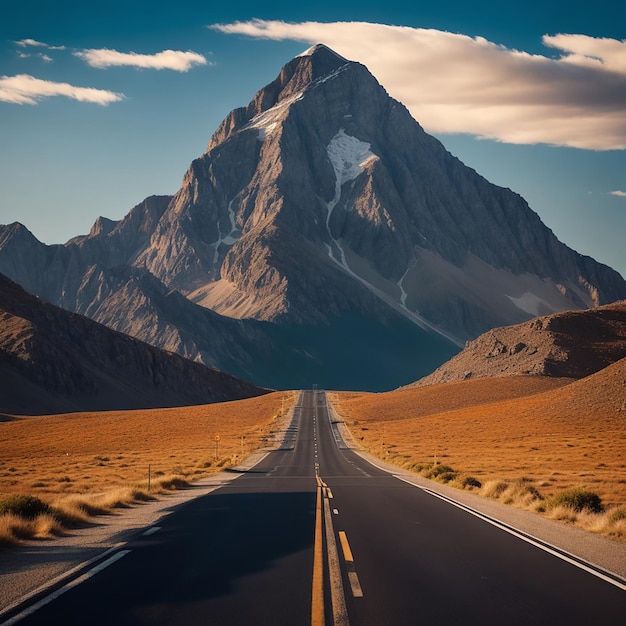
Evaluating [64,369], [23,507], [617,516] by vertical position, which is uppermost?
[64,369]

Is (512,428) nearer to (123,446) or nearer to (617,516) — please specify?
(123,446)

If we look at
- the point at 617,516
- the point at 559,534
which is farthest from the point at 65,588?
the point at 617,516

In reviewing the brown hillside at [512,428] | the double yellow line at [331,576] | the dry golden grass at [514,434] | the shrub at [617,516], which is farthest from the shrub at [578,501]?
the double yellow line at [331,576]

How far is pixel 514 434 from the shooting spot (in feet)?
272

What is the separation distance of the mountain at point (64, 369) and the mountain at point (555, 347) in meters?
68.6

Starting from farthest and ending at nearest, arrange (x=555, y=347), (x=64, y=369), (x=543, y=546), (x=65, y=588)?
(x=64, y=369) → (x=555, y=347) → (x=543, y=546) → (x=65, y=588)

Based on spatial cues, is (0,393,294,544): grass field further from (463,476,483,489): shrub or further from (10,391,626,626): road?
(463,476,483,489): shrub

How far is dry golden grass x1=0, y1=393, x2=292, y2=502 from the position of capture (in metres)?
42.2

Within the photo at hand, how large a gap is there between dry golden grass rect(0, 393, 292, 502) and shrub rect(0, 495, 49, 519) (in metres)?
10.5

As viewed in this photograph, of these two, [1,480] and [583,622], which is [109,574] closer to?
[583,622]

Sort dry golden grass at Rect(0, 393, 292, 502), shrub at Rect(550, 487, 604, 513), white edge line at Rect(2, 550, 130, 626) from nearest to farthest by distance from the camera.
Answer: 1. white edge line at Rect(2, 550, 130, 626)
2. shrub at Rect(550, 487, 604, 513)
3. dry golden grass at Rect(0, 393, 292, 502)

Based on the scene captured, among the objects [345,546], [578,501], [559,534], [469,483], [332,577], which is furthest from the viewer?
[469,483]

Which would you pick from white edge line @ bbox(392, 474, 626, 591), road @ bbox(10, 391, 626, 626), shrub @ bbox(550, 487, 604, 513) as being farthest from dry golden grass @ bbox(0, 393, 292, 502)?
shrub @ bbox(550, 487, 604, 513)

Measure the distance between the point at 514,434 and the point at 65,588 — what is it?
75.4m
